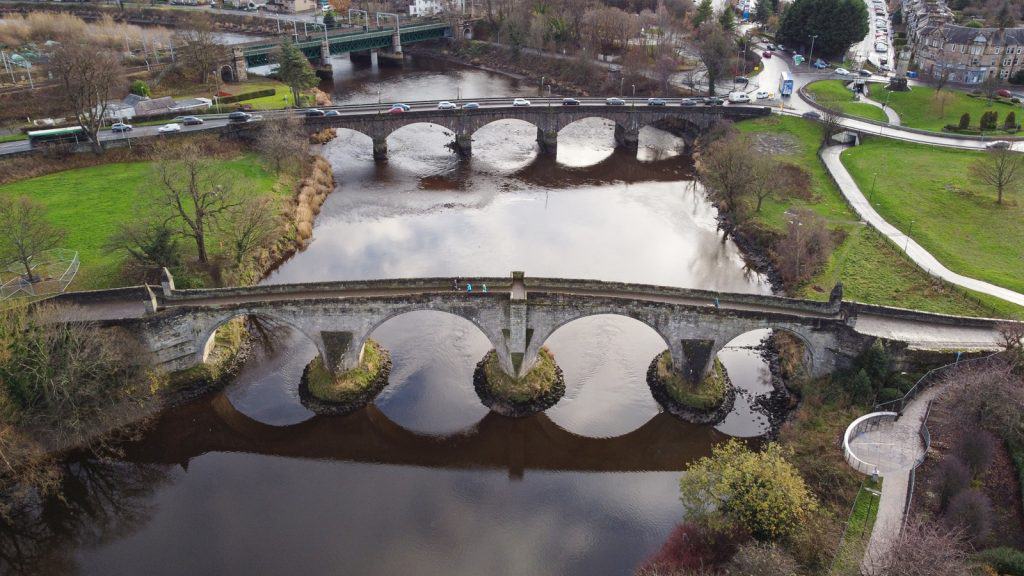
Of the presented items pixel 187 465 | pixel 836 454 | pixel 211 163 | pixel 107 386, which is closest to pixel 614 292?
pixel 836 454

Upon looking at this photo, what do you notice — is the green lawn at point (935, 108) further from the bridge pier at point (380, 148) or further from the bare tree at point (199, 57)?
the bare tree at point (199, 57)

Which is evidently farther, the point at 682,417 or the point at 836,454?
the point at 682,417

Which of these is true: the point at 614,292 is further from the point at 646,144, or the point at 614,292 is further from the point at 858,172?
the point at 646,144

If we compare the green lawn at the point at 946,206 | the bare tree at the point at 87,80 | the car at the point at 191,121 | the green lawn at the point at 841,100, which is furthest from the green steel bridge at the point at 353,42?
the green lawn at the point at 946,206

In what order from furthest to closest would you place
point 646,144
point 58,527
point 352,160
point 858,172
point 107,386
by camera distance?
point 646,144 → point 352,160 → point 858,172 → point 107,386 → point 58,527

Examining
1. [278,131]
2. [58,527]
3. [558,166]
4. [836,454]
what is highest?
[278,131]

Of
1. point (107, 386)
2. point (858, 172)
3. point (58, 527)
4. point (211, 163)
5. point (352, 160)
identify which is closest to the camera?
point (58, 527)

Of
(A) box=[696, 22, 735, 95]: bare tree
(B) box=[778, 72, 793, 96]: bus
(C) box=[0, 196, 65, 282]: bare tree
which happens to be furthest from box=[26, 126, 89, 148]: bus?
(B) box=[778, 72, 793, 96]: bus

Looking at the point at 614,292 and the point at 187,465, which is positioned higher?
the point at 614,292
